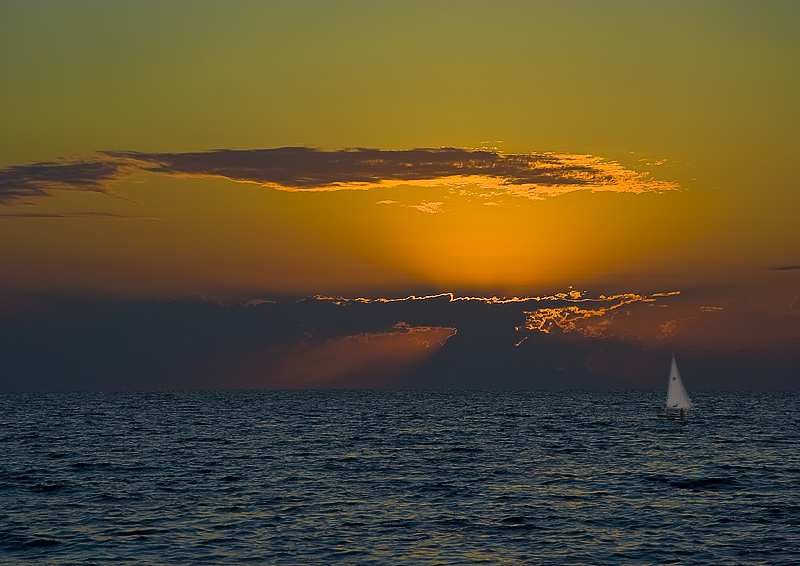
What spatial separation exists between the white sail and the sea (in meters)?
45.0

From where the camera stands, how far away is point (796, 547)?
37.4 metres

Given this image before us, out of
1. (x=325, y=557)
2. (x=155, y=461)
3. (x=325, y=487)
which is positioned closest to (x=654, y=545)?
(x=325, y=557)

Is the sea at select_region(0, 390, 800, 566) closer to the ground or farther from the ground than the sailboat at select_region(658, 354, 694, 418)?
farther from the ground

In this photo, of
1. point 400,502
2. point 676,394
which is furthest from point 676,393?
point 400,502

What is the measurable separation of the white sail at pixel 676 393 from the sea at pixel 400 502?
148 ft

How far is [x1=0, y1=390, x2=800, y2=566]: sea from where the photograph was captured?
36.8m

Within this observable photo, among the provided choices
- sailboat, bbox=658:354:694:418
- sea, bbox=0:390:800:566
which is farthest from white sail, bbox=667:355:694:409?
→ sea, bbox=0:390:800:566

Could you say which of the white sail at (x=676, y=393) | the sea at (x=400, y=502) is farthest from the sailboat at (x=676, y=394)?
the sea at (x=400, y=502)

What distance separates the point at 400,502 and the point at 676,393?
97.6 m

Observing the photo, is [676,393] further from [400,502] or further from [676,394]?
[400,502]

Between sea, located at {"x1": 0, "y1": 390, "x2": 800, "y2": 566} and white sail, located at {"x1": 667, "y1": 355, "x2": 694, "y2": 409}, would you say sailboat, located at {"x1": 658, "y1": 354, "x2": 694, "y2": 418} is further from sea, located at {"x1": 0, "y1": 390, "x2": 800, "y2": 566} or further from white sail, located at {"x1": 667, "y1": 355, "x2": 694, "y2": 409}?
sea, located at {"x1": 0, "y1": 390, "x2": 800, "y2": 566}

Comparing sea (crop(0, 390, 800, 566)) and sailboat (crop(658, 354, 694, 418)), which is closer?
sea (crop(0, 390, 800, 566))

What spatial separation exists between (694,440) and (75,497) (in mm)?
63145

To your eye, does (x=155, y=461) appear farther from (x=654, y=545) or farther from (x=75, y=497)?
(x=654, y=545)
